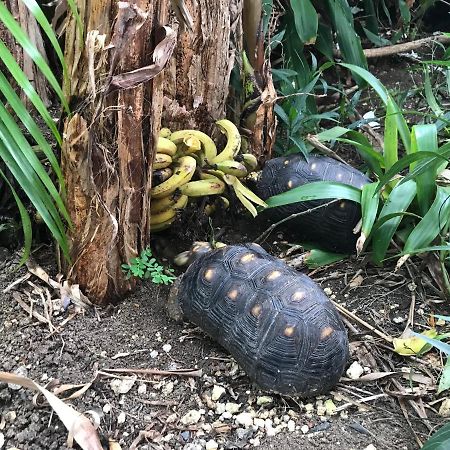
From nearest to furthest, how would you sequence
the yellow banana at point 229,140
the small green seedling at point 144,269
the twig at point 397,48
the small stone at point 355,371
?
the small stone at point 355,371, the small green seedling at point 144,269, the yellow banana at point 229,140, the twig at point 397,48

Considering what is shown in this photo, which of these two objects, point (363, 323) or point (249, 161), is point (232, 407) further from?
point (249, 161)

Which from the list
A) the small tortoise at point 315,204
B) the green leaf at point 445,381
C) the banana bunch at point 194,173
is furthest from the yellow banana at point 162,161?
the green leaf at point 445,381

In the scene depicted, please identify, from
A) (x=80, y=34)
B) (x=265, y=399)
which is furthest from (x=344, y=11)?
(x=265, y=399)

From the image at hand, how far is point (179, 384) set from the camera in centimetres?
154

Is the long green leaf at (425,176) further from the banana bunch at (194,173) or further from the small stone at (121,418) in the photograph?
the small stone at (121,418)

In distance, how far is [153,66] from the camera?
4.31 ft

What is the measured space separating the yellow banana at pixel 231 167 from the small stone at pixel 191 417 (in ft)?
2.70

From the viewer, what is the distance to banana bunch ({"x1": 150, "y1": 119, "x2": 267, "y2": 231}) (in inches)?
72.0

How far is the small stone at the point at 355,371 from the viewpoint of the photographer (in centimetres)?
158

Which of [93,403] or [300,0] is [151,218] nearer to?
[93,403]

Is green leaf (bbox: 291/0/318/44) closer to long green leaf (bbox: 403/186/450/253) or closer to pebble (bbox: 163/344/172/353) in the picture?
long green leaf (bbox: 403/186/450/253)

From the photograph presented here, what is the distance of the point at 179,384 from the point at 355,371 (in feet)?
1.54

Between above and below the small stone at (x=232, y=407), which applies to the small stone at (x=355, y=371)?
below

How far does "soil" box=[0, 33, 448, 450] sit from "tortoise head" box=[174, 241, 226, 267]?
113 mm
